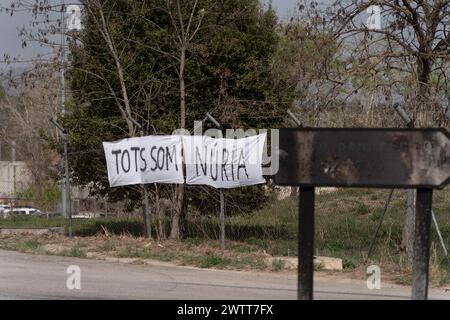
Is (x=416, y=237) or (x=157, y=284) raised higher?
(x=416, y=237)

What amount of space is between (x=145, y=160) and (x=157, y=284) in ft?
14.4

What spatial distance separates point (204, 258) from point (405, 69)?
18.0 feet

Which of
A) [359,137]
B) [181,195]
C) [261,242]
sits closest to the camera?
[359,137]

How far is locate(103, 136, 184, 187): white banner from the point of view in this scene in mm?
15570

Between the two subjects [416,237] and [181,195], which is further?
[181,195]

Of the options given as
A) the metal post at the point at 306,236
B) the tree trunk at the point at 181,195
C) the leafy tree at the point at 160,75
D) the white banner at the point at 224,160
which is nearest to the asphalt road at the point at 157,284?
the white banner at the point at 224,160

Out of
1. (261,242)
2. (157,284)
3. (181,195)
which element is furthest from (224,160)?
(157,284)

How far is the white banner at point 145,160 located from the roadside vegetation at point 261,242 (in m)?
1.40


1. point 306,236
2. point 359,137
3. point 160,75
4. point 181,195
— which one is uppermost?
point 160,75

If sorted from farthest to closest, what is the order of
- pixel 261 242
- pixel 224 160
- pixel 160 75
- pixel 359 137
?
pixel 160 75 → pixel 261 242 → pixel 224 160 → pixel 359 137

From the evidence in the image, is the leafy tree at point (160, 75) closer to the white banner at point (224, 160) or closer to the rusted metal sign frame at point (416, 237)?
the white banner at point (224, 160)

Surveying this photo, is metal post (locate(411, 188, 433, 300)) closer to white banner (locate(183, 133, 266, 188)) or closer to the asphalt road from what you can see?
the asphalt road

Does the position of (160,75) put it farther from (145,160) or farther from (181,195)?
(145,160)

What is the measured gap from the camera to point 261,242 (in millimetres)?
17594
